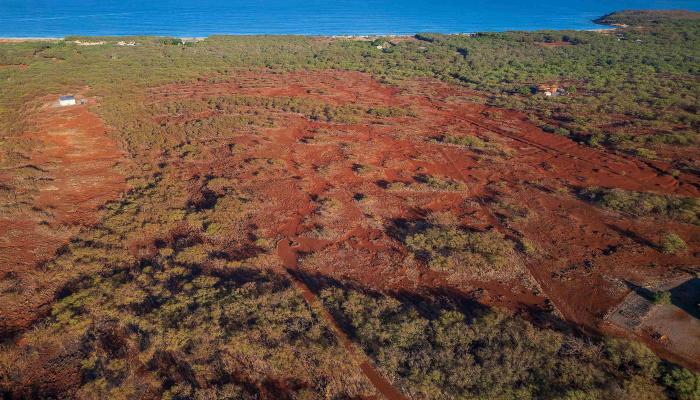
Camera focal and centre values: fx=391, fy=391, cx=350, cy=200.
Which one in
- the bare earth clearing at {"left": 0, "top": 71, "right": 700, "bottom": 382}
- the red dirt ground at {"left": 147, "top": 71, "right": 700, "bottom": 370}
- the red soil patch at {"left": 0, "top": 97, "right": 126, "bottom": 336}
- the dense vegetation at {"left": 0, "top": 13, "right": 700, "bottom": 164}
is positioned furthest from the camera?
the dense vegetation at {"left": 0, "top": 13, "right": 700, "bottom": 164}

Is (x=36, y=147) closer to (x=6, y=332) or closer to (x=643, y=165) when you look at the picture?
(x=6, y=332)

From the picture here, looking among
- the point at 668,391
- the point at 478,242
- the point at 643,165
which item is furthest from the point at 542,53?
the point at 668,391

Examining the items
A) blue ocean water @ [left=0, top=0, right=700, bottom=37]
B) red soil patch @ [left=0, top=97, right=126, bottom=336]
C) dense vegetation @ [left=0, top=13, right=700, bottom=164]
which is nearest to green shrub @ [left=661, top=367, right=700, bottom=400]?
dense vegetation @ [left=0, top=13, right=700, bottom=164]

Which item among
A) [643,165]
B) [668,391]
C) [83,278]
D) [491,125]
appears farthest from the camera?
[491,125]

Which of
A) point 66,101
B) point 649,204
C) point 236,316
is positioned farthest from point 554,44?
point 236,316

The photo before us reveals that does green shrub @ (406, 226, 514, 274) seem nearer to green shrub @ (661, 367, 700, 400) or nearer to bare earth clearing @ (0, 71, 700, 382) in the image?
bare earth clearing @ (0, 71, 700, 382)

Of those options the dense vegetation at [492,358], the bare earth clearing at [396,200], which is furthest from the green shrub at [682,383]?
the bare earth clearing at [396,200]
